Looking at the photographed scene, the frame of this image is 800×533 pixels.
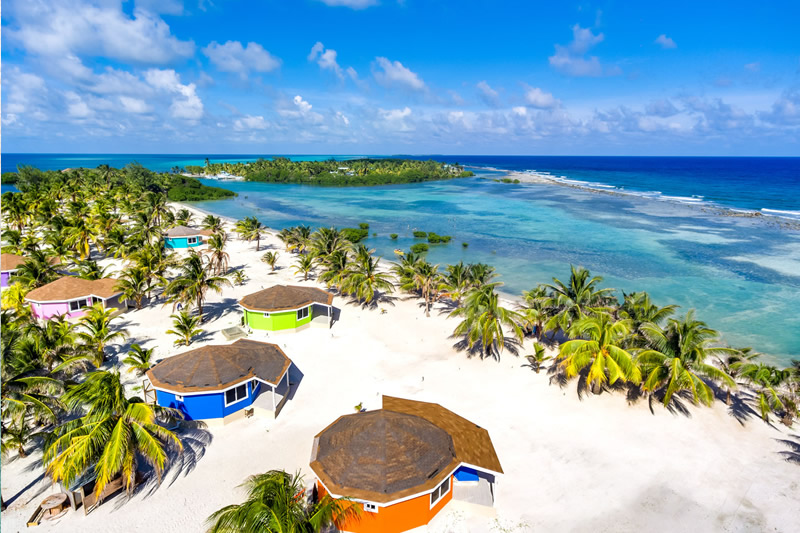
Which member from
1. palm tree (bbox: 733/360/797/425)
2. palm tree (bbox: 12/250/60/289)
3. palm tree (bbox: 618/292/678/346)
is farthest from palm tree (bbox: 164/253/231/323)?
palm tree (bbox: 733/360/797/425)

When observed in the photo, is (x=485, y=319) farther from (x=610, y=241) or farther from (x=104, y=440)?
(x=610, y=241)

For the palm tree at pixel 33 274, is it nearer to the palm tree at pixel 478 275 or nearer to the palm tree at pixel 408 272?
the palm tree at pixel 408 272

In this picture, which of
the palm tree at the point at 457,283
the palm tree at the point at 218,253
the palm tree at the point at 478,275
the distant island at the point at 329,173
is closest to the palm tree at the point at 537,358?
the palm tree at the point at 478,275

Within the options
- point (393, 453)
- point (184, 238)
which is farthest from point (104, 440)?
point (184, 238)

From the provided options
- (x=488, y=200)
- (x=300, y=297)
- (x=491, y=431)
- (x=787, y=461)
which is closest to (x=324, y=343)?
(x=300, y=297)

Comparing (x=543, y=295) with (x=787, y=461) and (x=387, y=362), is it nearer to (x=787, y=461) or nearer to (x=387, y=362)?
(x=387, y=362)

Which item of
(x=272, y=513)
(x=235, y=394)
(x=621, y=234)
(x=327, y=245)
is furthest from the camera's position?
(x=621, y=234)
